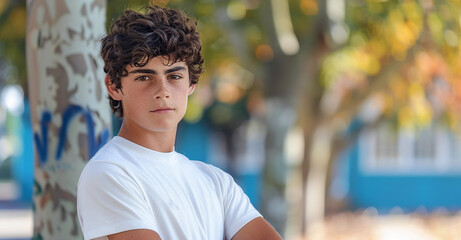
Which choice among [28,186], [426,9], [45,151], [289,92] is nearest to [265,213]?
[289,92]

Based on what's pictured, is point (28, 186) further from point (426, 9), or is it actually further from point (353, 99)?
point (426, 9)

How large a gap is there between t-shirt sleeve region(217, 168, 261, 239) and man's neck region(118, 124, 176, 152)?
0.27 metres

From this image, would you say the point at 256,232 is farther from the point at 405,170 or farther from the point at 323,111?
the point at 405,170

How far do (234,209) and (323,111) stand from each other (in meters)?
9.17

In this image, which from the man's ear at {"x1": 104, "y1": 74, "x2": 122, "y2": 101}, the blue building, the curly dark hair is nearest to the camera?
the curly dark hair

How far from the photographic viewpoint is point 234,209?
2.40 metres

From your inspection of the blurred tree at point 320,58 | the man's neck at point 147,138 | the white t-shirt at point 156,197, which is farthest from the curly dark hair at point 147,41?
the blurred tree at point 320,58

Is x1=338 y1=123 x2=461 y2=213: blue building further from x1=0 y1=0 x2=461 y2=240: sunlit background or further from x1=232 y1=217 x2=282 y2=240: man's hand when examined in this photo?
x1=232 y1=217 x2=282 y2=240: man's hand

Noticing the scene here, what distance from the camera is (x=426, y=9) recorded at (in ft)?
27.1

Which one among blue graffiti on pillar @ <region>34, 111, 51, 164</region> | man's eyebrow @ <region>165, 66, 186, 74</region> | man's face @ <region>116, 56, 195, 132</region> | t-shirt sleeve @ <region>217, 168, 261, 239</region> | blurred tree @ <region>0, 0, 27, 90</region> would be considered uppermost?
blurred tree @ <region>0, 0, 27, 90</region>

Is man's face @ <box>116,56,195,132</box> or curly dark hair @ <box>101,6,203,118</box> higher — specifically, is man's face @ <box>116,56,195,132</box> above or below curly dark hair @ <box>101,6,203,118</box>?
below

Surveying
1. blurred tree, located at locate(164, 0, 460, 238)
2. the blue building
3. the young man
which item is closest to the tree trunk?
the young man

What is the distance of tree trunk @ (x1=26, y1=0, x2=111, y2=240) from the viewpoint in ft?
11.4

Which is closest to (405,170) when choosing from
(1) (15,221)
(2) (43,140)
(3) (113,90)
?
(1) (15,221)
